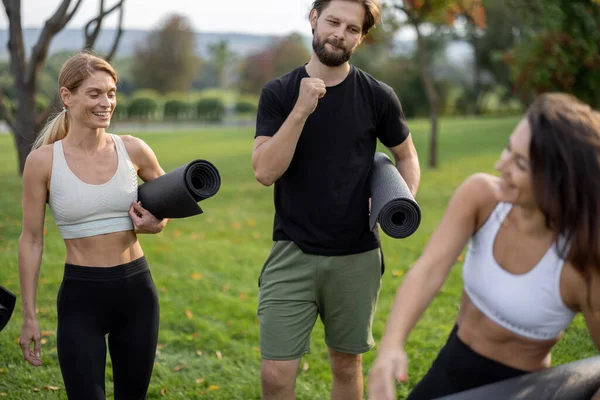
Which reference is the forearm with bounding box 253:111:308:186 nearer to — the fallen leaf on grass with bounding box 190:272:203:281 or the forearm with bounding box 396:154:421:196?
the forearm with bounding box 396:154:421:196

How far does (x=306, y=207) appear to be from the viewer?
3.49 metres

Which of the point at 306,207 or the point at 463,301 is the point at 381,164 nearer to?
the point at 306,207

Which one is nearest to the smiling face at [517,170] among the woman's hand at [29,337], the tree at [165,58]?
the woman's hand at [29,337]

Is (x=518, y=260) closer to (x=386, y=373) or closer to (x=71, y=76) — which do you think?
(x=386, y=373)

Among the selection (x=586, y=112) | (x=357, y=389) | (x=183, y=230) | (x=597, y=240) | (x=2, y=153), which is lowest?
(x=2, y=153)

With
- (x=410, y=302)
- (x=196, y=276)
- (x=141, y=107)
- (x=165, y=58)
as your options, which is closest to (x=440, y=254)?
(x=410, y=302)

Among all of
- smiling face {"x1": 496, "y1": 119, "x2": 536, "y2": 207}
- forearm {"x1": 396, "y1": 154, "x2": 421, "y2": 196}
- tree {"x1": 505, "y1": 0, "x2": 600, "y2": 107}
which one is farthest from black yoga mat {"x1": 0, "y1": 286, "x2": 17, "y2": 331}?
tree {"x1": 505, "y1": 0, "x2": 600, "y2": 107}

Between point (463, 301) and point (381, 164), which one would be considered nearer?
point (463, 301)

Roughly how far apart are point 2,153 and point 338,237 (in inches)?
808

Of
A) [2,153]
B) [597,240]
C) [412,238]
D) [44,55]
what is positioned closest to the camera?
[597,240]

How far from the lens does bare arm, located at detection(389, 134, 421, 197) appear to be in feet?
12.2

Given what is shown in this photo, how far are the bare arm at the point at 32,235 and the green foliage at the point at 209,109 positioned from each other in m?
46.4

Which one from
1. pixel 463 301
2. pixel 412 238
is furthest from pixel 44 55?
pixel 463 301

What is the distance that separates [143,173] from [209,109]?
1847 inches
